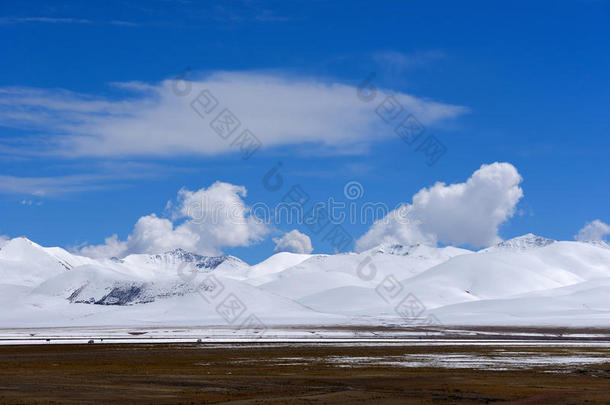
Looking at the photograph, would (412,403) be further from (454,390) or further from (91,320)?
(91,320)

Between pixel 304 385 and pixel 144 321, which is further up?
pixel 144 321

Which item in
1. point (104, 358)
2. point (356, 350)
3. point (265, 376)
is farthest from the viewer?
point (356, 350)

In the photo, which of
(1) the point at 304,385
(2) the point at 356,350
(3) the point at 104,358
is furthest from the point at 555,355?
(3) the point at 104,358

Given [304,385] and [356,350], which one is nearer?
[304,385]

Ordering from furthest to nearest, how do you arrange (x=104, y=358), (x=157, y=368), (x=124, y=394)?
(x=104, y=358) → (x=157, y=368) → (x=124, y=394)

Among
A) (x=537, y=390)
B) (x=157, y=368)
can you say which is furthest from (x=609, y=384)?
(x=157, y=368)

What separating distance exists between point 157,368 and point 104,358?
44.7 ft

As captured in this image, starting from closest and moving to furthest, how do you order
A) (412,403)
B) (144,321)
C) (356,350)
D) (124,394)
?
(412,403) < (124,394) < (356,350) < (144,321)

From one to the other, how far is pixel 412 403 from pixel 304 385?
868 cm

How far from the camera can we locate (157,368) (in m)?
55.7

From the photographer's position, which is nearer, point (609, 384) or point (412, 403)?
point (412, 403)

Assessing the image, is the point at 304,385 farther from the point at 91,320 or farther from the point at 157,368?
the point at 91,320

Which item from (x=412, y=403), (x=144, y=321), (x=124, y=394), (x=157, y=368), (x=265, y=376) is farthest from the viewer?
(x=144, y=321)

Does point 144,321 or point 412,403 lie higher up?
point 144,321
